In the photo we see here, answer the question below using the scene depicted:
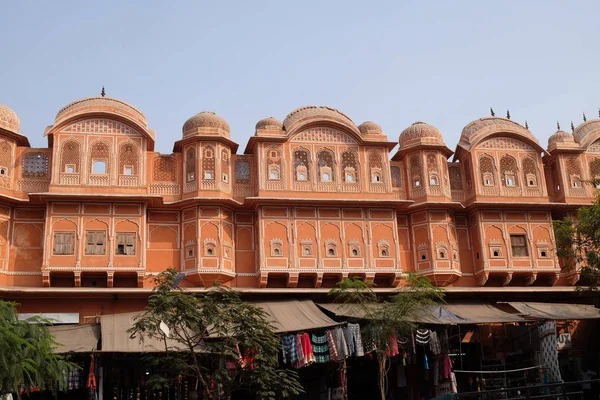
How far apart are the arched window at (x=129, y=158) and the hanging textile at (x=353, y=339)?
8.82 m

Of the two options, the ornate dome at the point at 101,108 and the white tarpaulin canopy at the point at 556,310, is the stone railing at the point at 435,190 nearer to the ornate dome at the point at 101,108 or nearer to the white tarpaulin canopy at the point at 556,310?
the white tarpaulin canopy at the point at 556,310

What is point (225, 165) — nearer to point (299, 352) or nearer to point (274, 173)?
point (274, 173)

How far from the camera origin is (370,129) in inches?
1048

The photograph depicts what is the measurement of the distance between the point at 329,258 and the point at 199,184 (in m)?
4.92

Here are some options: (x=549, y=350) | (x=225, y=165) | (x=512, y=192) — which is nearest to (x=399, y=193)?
(x=512, y=192)

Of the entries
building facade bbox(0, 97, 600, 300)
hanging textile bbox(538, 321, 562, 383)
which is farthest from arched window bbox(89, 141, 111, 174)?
hanging textile bbox(538, 321, 562, 383)

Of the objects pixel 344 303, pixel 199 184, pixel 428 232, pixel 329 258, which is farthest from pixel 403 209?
pixel 199 184

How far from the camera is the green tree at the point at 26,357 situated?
1542 centimetres

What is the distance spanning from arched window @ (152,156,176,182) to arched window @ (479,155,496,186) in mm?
10989

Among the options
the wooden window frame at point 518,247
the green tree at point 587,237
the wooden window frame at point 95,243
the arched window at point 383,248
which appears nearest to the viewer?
the green tree at point 587,237

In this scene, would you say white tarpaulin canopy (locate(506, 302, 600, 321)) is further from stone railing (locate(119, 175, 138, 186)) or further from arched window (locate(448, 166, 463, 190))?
stone railing (locate(119, 175, 138, 186))

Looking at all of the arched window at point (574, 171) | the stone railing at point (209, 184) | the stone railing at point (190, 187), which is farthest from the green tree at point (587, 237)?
the stone railing at point (190, 187)

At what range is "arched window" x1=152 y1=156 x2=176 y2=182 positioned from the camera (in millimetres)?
24906

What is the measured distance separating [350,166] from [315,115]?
7.08 ft
